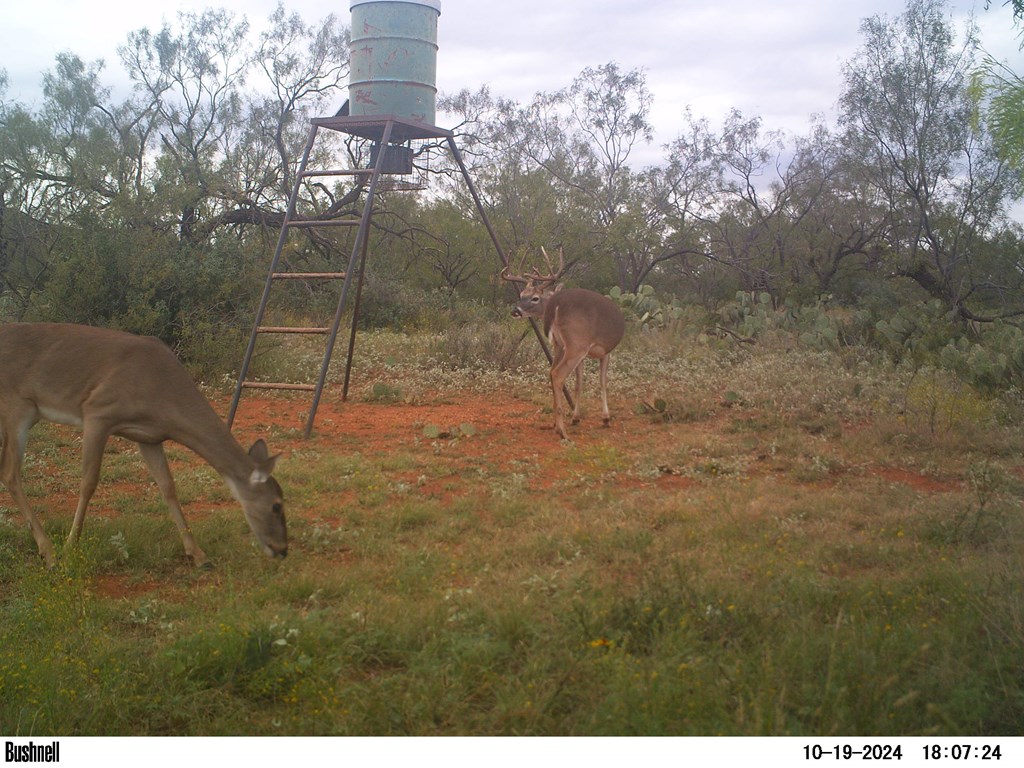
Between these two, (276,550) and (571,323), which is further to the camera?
(571,323)

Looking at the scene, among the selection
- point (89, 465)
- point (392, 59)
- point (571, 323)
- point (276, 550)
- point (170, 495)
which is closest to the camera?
point (276, 550)

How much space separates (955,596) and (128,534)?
492 centimetres

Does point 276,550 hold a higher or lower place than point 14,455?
lower

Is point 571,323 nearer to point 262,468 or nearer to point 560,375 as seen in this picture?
point 560,375

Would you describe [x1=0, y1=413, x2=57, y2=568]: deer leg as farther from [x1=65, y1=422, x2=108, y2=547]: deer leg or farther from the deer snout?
the deer snout

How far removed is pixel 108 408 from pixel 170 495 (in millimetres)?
677

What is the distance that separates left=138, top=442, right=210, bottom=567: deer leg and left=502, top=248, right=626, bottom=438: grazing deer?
4.90 metres

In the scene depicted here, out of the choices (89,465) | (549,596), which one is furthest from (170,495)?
(549,596)

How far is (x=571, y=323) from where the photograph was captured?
10859 millimetres

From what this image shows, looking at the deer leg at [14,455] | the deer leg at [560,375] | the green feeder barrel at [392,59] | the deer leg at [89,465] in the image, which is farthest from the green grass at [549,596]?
the green feeder barrel at [392,59]

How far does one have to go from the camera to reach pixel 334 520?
22.0ft

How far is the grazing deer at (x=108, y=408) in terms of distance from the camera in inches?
227

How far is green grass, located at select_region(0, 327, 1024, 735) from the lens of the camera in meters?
3.58

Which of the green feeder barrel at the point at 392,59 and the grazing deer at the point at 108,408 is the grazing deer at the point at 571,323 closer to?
the green feeder barrel at the point at 392,59
